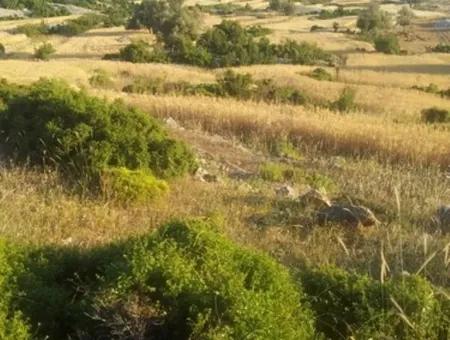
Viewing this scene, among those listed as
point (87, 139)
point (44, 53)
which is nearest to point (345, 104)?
point (87, 139)

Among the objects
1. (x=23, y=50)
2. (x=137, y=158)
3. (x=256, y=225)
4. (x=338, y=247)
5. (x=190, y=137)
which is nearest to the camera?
(x=338, y=247)

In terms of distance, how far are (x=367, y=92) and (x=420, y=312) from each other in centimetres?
2571

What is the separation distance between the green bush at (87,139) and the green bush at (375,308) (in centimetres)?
414

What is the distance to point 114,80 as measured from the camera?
30.5m

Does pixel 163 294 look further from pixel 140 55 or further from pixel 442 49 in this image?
→ pixel 442 49

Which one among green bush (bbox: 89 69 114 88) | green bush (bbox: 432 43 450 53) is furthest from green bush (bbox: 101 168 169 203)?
green bush (bbox: 432 43 450 53)

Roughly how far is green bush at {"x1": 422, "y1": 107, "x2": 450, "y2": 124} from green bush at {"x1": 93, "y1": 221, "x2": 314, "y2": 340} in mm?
18385

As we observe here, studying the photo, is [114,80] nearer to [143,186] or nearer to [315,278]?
[143,186]

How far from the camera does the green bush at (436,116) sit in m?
21.9

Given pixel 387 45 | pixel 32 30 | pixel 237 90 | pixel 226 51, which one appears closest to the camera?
pixel 237 90

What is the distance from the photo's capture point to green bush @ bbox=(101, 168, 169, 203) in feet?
24.9

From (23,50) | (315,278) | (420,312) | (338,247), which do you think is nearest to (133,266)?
(315,278)

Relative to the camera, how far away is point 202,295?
404 centimetres

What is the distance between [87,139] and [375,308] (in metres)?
5.25
